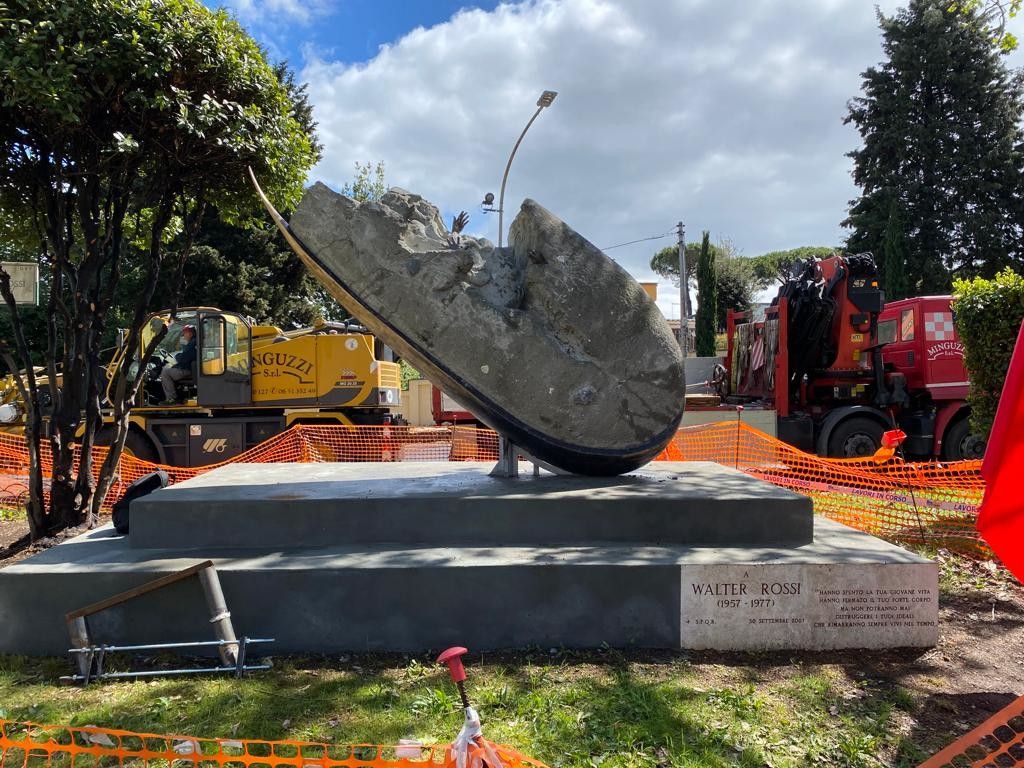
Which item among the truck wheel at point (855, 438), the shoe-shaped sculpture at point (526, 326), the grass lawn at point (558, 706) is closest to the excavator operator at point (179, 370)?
the shoe-shaped sculpture at point (526, 326)

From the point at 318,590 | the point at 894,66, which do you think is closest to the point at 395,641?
the point at 318,590

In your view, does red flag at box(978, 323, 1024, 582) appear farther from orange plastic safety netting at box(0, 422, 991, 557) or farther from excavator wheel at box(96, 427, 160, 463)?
excavator wheel at box(96, 427, 160, 463)

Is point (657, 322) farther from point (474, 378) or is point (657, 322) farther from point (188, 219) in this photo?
point (188, 219)

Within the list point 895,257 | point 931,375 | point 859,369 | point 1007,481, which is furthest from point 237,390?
point 895,257

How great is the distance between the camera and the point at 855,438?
10.7m

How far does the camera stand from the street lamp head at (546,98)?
1496cm

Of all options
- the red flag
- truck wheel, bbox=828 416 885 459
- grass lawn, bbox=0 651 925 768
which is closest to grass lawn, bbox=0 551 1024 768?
grass lawn, bbox=0 651 925 768

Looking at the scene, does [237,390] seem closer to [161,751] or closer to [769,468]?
[769,468]

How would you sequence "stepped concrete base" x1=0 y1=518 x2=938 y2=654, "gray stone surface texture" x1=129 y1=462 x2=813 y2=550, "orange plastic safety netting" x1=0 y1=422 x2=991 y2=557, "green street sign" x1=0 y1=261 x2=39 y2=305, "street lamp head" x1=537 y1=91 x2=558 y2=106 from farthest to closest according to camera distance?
"street lamp head" x1=537 y1=91 x2=558 y2=106, "orange plastic safety netting" x1=0 y1=422 x2=991 y2=557, "green street sign" x1=0 y1=261 x2=39 y2=305, "gray stone surface texture" x1=129 y1=462 x2=813 y2=550, "stepped concrete base" x1=0 y1=518 x2=938 y2=654

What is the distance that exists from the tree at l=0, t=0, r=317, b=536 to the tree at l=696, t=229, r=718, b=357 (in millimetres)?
29372

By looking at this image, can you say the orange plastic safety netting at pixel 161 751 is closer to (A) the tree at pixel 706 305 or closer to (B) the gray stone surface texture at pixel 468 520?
(B) the gray stone surface texture at pixel 468 520

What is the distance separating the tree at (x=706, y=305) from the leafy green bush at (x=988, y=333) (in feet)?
84.4

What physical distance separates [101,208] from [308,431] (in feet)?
15.1

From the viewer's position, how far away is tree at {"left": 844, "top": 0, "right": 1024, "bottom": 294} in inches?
1047
